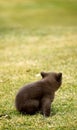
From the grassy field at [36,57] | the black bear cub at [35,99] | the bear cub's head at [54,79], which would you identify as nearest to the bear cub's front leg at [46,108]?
the black bear cub at [35,99]

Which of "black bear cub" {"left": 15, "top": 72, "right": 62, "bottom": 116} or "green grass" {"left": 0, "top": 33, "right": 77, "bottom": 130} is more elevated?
"black bear cub" {"left": 15, "top": 72, "right": 62, "bottom": 116}

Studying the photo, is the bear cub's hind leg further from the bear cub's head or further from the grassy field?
the bear cub's head

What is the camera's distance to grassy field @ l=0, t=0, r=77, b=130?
887 centimetres

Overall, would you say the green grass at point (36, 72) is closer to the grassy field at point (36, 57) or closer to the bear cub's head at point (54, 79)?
the grassy field at point (36, 57)

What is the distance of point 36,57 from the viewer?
20.9 metres

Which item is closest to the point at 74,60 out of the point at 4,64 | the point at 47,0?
the point at 4,64

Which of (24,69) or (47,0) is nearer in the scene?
(24,69)

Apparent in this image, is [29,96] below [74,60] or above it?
above

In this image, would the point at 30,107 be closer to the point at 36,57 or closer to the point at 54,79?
the point at 54,79

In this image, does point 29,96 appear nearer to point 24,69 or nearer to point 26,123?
point 26,123

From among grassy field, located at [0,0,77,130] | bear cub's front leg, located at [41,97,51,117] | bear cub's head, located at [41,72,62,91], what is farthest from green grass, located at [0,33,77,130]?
bear cub's head, located at [41,72,62,91]

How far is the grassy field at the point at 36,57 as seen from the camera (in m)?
8.87

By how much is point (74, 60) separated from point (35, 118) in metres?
10.1

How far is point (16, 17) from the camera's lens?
1754 inches
